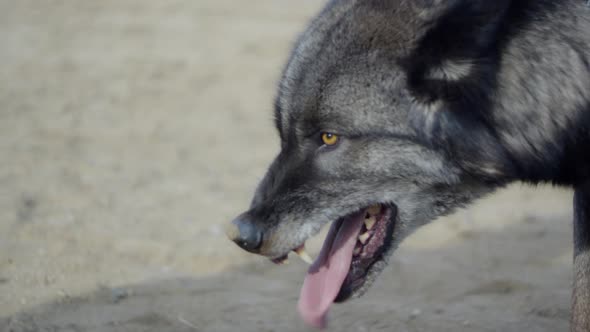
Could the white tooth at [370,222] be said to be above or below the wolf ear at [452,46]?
below

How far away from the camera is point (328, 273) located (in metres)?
3.43

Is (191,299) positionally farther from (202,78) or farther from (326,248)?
(202,78)

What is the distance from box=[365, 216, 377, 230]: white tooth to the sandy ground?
0.81 metres

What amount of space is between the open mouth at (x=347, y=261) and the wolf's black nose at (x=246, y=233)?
328mm

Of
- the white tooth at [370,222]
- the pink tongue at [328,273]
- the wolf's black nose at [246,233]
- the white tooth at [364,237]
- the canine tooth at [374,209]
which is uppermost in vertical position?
the wolf's black nose at [246,233]

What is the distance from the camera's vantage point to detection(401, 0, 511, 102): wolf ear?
2.88 meters

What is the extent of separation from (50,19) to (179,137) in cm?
461

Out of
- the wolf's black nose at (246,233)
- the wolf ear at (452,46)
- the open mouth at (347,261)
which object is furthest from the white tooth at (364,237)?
the wolf ear at (452,46)

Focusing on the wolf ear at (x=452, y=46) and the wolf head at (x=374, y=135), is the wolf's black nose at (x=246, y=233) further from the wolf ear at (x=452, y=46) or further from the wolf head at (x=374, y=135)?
the wolf ear at (x=452, y=46)

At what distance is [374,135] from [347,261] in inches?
23.1

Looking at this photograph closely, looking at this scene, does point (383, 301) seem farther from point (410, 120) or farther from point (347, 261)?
point (410, 120)

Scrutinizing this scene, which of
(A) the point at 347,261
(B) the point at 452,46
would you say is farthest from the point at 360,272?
(B) the point at 452,46

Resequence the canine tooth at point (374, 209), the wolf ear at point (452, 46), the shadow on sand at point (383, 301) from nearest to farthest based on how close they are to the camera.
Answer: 1. the wolf ear at point (452, 46)
2. the canine tooth at point (374, 209)
3. the shadow on sand at point (383, 301)

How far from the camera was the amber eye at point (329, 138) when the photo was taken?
322 cm
